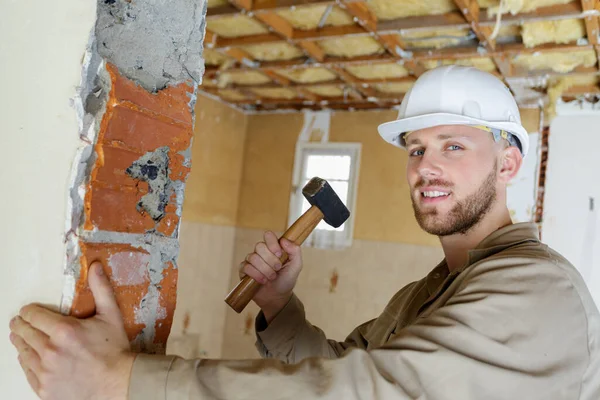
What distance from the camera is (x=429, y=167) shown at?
1418 millimetres

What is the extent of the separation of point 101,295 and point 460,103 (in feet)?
3.47

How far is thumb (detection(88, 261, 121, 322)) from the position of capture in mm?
927

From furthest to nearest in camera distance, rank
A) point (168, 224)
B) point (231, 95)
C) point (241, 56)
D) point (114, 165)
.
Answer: point (231, 95) < point (241, 56) < point (168, 224) < point (114, 165)

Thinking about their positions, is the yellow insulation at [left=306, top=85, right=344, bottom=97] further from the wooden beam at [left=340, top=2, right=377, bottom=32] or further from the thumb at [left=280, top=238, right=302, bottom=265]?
the thumb at [left=280, top=238, right=302, bottom=265]

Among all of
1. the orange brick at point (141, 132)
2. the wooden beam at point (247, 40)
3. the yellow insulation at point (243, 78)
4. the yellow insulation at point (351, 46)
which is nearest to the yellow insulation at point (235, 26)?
the wooden beam at point (247, 40)

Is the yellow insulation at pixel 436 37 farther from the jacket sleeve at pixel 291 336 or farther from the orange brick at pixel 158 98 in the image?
the orange brick at pixel 158 98

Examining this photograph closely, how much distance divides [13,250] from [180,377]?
426 millimetres

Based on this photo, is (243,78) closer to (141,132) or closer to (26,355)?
(141,132)

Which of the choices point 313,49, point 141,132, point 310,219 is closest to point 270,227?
point 313,49

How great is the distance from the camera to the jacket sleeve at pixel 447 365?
836 millimetres

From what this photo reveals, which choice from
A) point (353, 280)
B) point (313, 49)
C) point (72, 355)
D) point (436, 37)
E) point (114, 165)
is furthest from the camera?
point (353, 280)

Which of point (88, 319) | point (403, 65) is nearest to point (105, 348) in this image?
point (88, 319)

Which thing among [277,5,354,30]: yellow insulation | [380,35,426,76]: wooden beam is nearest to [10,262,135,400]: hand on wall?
[277,5,354,30]: yellow insulation

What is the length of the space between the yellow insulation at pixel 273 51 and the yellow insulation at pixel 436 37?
85 centimetres
